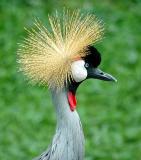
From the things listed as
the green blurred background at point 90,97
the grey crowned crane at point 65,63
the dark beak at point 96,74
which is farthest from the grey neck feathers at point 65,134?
the green blurred background at point 90,97

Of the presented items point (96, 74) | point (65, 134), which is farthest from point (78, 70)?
point (65, 134)

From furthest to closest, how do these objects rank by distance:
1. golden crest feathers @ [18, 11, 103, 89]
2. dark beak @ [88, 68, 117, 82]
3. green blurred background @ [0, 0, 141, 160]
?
green blurred background @ [0, 0, 141, 160] → dark beak @ [88, 68, 117, 82] → golden crest feathers @ [18, 11, 103, 89]

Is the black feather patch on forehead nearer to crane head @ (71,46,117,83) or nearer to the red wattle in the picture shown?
crane head @ (71,46,117,83)

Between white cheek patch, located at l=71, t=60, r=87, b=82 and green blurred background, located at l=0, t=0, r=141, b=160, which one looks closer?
white cheek patch, located at l=71, t=60, r=87, b=82

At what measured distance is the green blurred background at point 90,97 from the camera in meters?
4.93

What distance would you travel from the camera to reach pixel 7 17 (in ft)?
21.4


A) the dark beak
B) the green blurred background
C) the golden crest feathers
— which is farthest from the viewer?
the green blurred background

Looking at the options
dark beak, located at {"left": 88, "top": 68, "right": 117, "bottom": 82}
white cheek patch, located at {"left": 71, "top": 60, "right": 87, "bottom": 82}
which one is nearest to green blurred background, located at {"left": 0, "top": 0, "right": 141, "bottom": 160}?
dark beak, located at {"left": 88, "top": 68, "right": 117, "bottom": 82}

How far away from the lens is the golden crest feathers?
2947 millimetres

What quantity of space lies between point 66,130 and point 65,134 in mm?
18

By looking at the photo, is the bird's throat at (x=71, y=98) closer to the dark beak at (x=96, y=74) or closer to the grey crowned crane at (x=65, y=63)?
the grey crowned crane at (x=65, y=63)

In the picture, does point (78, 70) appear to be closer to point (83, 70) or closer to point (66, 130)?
point (83, 70)

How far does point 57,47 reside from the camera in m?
2.99

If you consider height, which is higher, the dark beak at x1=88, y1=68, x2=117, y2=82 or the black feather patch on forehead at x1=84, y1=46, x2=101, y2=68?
the black feather patch on forehead at x1=84, y1=46, x2=101, y2=68
